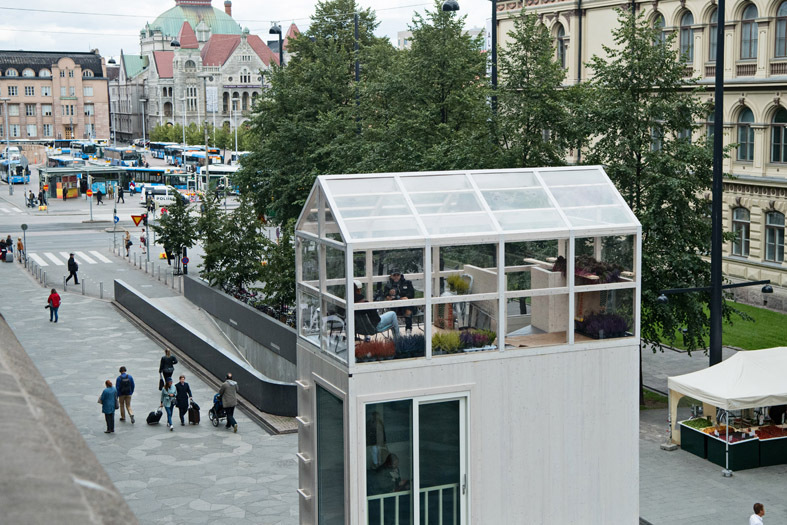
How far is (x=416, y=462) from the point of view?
12.0 meters

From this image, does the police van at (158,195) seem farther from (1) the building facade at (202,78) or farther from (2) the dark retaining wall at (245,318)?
(1) the building facade at (202,78)

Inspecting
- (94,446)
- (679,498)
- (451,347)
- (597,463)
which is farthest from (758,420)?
(94,446)

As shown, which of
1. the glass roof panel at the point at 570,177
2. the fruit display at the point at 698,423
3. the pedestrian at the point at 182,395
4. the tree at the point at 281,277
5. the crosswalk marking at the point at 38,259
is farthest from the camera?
the crosswalk marking at the point at 38,259

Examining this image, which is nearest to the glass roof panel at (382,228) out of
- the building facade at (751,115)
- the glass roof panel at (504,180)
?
the glass roof panel at (504,180)

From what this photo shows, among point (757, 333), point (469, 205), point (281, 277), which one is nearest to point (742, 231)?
point (757, 333)

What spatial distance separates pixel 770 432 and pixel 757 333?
1213 centimetres

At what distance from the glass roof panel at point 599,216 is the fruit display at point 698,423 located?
8303 millimetres

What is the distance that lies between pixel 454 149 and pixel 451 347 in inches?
627

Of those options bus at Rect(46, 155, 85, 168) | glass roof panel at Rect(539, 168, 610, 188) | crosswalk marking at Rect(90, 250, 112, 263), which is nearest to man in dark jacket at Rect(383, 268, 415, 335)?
glass roof panel at Rect(539, 168, 610, 188)

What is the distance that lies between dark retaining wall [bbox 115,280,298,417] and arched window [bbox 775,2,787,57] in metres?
20.9

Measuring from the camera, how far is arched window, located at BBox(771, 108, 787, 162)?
1357 inches

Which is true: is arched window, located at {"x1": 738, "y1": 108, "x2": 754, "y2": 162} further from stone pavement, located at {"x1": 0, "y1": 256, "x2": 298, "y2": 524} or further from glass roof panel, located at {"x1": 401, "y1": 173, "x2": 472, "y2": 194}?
glass roof panel, located at {"x1": 401, "y1": 173, "x2": 472, "y2": 194}

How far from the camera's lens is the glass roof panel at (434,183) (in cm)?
1296

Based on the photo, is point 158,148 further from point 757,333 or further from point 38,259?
point 757,333
